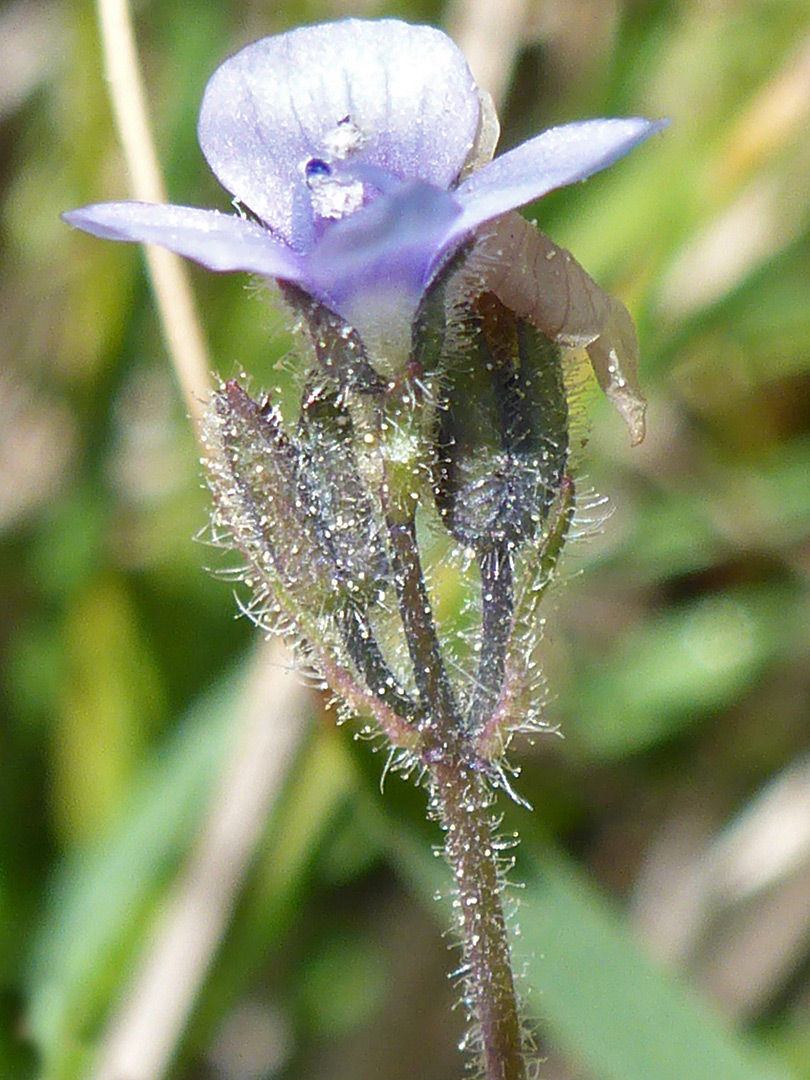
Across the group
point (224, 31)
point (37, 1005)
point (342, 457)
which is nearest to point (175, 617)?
point (37, 1005)

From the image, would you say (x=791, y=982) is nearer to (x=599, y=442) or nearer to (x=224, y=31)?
(x=599, y=442)

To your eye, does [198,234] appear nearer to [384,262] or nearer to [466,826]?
[384,262]

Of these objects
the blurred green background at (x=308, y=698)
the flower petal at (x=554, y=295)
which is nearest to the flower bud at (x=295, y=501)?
the flower petal at (x=554, y=295)

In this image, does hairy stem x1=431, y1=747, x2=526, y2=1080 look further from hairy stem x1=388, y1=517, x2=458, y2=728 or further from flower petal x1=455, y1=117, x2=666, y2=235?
flower petal x1=455, y1=117, x2=666, y2=235

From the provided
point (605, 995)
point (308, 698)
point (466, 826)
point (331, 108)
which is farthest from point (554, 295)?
point (308, 698)

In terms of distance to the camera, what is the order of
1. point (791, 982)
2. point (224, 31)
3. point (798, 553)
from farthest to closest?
point (224, 31)
point (798, 553)
point (791, 982)

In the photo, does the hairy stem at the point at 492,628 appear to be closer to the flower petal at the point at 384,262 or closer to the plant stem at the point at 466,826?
the plant stem at the point at 466,826
